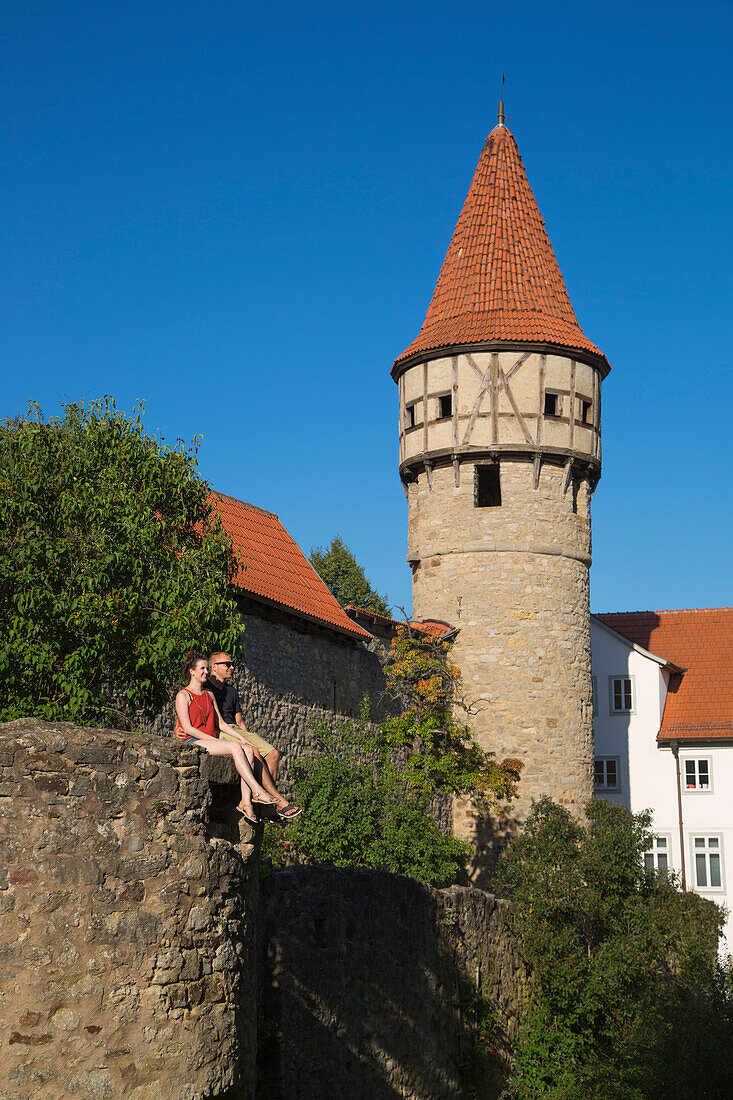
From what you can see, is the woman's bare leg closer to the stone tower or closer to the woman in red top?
the woman in red top

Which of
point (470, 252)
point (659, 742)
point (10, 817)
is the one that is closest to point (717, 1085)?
point (10, 817)

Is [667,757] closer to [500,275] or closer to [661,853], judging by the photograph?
[661,853]

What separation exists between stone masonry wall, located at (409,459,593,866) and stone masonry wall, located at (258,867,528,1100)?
875cm

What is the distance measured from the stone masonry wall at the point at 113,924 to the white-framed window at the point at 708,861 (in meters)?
25.0

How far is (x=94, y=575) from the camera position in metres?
12.2

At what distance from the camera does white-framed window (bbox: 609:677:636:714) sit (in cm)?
3177

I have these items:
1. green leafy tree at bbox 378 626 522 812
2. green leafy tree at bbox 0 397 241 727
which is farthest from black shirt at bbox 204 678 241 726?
green leafy tree at bbox 378 626 522 812

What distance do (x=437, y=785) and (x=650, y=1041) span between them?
8.06 meters

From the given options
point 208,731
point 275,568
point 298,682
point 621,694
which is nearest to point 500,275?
point 275,568

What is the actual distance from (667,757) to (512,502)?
33.0 ft

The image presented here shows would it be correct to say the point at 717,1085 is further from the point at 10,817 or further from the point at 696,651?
the point at 696,651

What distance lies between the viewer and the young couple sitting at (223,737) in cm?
689

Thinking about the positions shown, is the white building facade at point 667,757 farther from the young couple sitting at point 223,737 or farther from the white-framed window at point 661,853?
the young couple sitting at point 223,737

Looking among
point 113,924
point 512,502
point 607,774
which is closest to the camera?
point 113,924
